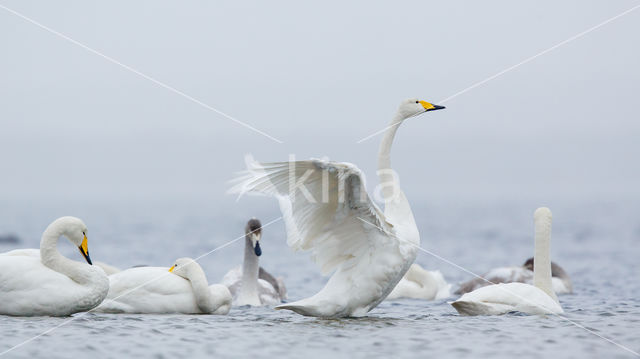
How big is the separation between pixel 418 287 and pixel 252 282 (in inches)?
121

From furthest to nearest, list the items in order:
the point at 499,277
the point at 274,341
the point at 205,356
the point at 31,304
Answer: the point at 499,277 < the point at 31,304 < the point at 274,341 < the point at 205,356

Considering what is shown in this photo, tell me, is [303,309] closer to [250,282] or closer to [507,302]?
[507,302]

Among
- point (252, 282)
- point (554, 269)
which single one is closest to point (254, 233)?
point (252, 282)

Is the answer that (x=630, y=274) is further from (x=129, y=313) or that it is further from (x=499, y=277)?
(x=129, y=313)

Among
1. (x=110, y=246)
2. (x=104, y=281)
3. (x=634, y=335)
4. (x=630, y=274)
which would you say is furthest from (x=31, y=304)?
(x=110, y=246)

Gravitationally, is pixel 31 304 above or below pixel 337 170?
below

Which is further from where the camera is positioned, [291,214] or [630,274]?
[630,274]

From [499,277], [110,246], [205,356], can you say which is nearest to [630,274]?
[499,277]

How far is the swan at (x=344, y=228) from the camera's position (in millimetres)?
9195

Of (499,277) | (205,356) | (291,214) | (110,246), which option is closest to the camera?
(205,356)

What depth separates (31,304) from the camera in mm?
9492

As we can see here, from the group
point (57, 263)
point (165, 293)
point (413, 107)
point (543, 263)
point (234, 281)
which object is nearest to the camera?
point (57, 263)

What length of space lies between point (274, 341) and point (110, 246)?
2076cm

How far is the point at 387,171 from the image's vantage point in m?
10.6
